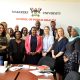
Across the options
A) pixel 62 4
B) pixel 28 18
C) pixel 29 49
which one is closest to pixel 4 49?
pixel 29 49

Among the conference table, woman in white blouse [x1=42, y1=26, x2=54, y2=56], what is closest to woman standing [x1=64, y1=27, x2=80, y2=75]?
woman in white blouse [x1=42, y1=26, x2=54, y2=56]

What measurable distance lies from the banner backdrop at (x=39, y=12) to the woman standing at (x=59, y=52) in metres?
2.78

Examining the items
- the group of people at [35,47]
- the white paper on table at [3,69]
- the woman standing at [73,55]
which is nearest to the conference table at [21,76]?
the white paper on table at [3,69]

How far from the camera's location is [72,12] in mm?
8445

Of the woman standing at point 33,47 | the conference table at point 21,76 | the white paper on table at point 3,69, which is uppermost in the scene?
the woman standing at point 33,47

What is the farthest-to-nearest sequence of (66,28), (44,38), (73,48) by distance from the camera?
(66,28) → (44,38) → (73,48)

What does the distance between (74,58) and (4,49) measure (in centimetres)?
189

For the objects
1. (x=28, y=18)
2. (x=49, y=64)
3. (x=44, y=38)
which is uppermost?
(x=28, y=18)

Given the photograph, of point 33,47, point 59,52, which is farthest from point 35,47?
point 59,52

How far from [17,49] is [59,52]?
44.9 inches

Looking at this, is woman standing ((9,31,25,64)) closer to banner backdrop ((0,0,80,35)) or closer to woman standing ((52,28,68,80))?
woman standing ((52,28,68,80))

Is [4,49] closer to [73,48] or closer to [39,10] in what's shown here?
[73,48]

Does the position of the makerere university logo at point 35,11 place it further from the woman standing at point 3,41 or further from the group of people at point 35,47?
the woman standing at point 3,41

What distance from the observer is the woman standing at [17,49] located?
5.95 metres
